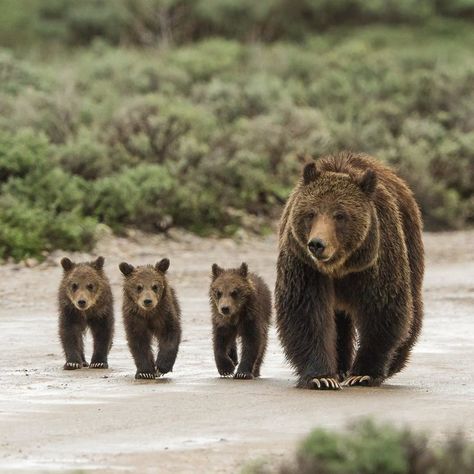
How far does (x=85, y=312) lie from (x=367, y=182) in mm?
3139

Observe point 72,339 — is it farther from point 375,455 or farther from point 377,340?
point 375,455

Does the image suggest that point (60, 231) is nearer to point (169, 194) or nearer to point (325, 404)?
point (169, 194)

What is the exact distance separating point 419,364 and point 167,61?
103 ft

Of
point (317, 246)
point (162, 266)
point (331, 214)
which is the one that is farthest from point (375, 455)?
point (162, 266)

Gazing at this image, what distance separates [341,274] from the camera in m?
10.5

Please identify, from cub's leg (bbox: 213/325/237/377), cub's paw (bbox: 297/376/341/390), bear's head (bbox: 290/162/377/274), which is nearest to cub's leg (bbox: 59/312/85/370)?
cub's leg (bbox: 213/325/237/377)

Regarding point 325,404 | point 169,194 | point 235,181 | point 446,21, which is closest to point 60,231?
point 169,194

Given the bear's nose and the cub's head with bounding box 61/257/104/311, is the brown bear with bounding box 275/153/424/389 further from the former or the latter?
the cub's head with bounding box 61/257/104/311

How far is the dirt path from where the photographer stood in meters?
7.72

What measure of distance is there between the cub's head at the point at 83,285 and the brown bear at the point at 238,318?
113 centimetres

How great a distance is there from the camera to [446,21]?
58.9 meters

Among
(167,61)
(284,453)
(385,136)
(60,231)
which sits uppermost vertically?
(167,61)

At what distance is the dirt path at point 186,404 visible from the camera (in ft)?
25.3

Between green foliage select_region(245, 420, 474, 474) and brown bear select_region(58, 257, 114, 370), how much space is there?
6.30m
